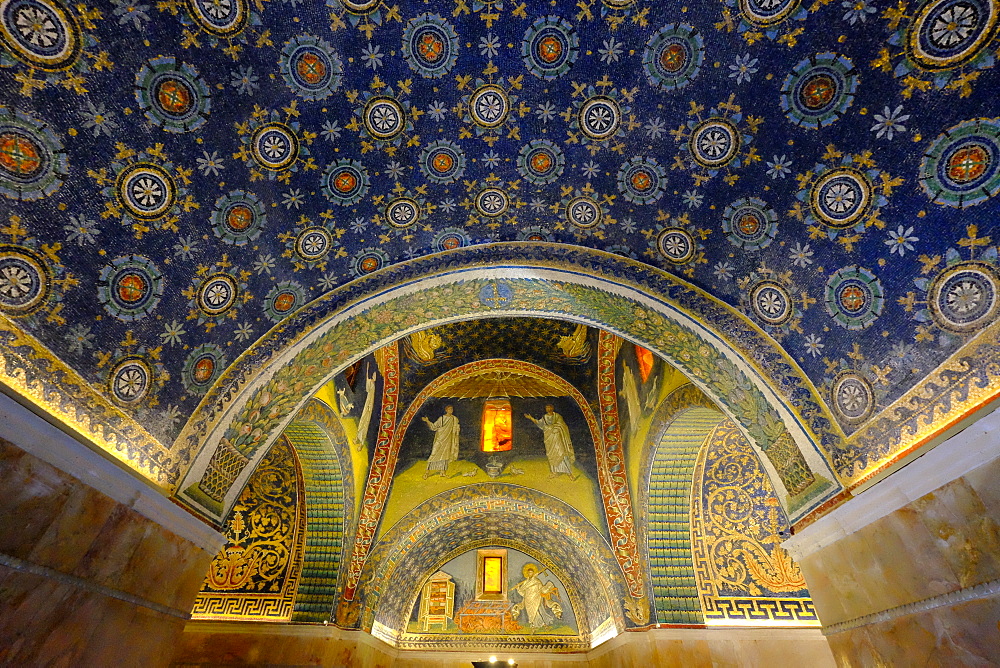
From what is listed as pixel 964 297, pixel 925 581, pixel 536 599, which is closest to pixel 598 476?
pixel 536 599

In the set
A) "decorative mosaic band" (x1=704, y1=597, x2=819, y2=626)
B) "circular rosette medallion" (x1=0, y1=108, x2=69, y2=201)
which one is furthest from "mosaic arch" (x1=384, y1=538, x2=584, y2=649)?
"circular rosette medallion" (x1=0, y1=108, x2=69, y2=201)

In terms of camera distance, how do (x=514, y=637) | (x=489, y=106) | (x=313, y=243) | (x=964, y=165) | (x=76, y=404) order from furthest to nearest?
(x=514, y=637), (x=313, y=243), (x=489, y=106), (x=76, y=404), (x=964, y=165)

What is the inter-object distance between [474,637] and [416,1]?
1133 cm

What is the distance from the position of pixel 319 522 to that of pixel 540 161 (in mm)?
6971

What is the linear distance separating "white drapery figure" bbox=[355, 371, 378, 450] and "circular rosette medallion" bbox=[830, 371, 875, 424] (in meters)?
7.00

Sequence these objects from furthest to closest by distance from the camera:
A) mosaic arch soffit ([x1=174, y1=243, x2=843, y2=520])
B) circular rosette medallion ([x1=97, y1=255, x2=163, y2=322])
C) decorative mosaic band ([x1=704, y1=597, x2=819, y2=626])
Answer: decorative mosaic band ([x1=704, y1=597, x2=819, y2=626]) → mosaic arch soffit ([x1=174, y1=243, x2=843, y2=520]) → circular rosette medallion ([x1=97, y1=255, x2=163, y2=322])

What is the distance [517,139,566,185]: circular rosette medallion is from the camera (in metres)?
4.50

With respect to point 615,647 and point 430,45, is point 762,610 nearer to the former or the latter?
point 615,647

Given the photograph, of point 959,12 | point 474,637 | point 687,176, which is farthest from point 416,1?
point 474,637

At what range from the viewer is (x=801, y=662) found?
277 inches

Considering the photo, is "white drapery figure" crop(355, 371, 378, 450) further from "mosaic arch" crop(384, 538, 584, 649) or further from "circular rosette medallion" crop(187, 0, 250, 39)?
"circular rosette medallion" crop(187, 0, 250, 39)

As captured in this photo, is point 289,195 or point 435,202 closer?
point 289,195

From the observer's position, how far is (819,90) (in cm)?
359

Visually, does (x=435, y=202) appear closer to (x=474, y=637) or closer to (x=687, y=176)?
(x=687, y=176)
